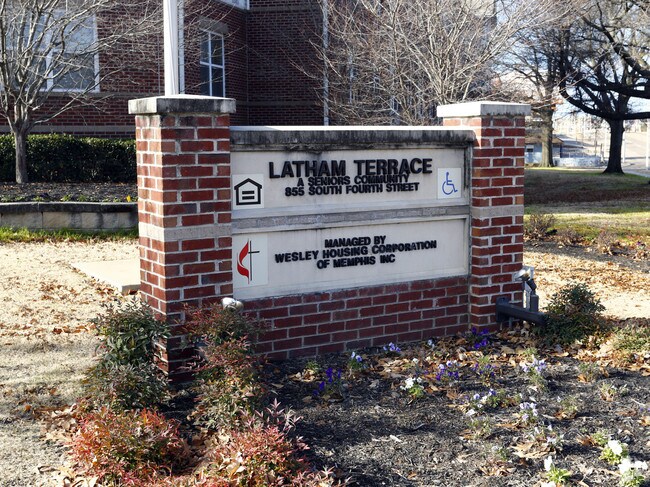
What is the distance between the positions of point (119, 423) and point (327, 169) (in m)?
2.69

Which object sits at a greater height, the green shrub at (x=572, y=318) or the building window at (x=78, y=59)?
the building window at (x=78, y=59)

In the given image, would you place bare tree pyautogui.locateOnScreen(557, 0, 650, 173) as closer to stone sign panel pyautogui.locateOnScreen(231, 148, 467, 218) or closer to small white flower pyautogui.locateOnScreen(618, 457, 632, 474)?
stone sign panel pyautogui.locateOnScreen(231, 148, 467, 218)

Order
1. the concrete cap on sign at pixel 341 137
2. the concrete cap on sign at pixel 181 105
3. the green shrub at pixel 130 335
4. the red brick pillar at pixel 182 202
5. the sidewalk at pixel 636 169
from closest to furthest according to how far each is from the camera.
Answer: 1. the green shrub at pixel 130 335
2. the concrete cap on sign at pixel 181 105
3. the red brick pillar at pixel 182 202
4. the concrete cap on sign at pixel 341 137
5. the sidewalk at pixel 636 169

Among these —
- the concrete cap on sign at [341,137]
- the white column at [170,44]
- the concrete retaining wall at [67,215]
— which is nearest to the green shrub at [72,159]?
the concrete retaining wall at [67,215]

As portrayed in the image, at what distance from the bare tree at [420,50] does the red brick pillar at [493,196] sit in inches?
237

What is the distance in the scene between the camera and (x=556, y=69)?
22.2m

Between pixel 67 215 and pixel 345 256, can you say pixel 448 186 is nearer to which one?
pixel 345 256

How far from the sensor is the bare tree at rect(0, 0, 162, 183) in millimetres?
12789

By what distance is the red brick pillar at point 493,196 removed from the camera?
255 inches

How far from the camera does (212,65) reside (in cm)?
1930

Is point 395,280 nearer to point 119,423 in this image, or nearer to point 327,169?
point 327,169

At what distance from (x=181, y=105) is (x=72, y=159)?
408 inches

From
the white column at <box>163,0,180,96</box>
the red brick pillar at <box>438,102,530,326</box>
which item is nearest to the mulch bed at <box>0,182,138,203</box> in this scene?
the white column at <box>163,0,180,96</box>

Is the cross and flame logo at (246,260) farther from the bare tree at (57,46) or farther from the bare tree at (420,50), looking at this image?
the bare tree at (57,46)
